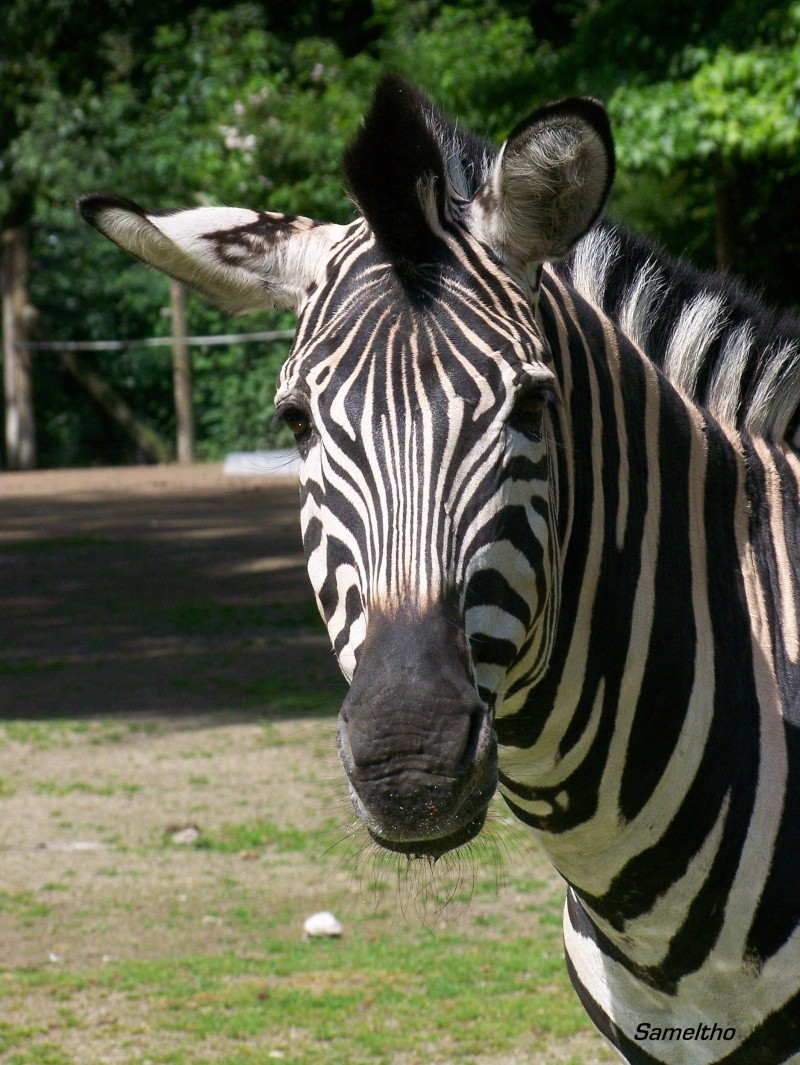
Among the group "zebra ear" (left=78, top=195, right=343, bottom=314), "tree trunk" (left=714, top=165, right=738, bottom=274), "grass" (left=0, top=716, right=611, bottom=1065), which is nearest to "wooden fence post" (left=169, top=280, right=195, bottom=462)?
"tree trunk" (left=714, top=165, right=738, bottom=274)

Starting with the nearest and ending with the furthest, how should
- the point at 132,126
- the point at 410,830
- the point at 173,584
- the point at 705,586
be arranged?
the point at 410,830, the point at 705,586, the point at 173,584, the point at 132,126

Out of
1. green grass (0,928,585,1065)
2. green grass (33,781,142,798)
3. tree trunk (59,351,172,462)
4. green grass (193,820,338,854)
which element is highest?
green grass (0,928,585,1065)

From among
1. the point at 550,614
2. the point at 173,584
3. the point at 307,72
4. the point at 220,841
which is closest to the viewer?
the point at 550,614

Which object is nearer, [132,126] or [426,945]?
[426,945]

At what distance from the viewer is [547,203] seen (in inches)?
90.0

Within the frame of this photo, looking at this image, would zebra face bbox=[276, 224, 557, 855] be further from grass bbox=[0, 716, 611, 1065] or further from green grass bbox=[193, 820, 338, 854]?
green grass bbox=[193, 820, 338, 854]

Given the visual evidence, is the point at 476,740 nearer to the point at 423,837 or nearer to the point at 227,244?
the point at 423,837

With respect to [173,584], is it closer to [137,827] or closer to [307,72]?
[137,827]

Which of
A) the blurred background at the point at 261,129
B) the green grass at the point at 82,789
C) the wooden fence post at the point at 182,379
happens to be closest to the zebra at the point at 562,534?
the blurred background at the point at 261,129

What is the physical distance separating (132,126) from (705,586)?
22.2 meters

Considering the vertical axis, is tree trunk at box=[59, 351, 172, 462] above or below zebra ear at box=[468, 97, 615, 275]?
below

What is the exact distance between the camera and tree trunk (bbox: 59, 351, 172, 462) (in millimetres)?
26062

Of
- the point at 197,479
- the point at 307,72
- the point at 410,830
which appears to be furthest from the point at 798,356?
the point at 197,479

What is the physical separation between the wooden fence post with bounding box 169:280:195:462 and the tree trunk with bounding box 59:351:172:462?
65 centimetres
